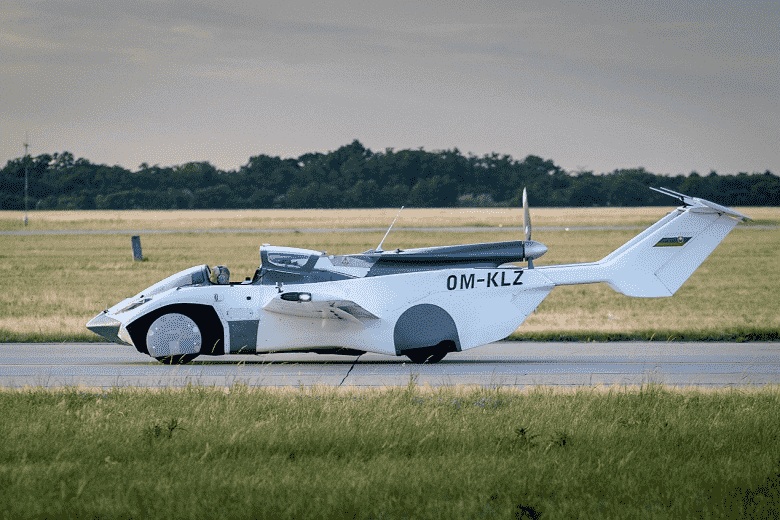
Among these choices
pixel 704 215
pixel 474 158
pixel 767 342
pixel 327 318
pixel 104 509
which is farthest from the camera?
pixel 474 158

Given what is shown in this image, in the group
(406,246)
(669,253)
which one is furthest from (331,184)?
(669,253)

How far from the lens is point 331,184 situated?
130250 mm

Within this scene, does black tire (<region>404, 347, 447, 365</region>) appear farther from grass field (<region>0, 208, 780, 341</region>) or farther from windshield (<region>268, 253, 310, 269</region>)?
grass field (<region>0, 208, 780, 341</region>)

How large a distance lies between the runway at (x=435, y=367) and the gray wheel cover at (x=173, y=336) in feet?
0.89

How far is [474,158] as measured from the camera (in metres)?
126

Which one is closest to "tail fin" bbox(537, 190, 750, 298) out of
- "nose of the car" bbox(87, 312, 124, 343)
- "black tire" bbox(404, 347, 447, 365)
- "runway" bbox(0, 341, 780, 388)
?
"runway" bbox(0, 341, 780, 388)

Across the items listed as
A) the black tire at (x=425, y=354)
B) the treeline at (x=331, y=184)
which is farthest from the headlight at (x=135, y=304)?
the treeline at (x=331, y=184)

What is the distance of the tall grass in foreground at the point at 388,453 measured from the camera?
20.0 ft

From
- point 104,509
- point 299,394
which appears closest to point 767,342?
point 299,394

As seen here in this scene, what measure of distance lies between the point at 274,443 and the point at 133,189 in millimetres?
127885

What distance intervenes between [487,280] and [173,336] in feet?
15.2

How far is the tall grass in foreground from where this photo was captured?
610 centimetres

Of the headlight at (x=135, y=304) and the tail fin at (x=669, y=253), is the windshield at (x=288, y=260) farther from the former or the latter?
the tail fin at (x=669, y=253)

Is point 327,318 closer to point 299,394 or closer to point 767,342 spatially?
point 299,394
